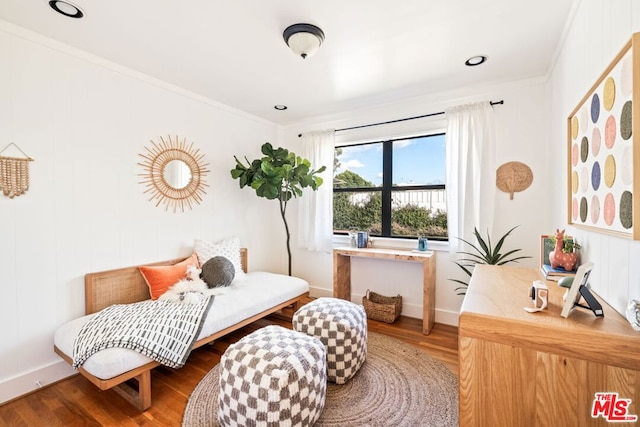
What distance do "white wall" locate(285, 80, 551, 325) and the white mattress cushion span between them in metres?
0.88

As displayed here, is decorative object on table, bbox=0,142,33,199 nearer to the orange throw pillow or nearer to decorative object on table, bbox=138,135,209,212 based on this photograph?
decorative object on table, bbox=138,135,209,212

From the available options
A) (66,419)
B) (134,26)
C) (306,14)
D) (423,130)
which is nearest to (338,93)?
(423,130)

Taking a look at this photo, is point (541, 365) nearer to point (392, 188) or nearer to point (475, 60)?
point (475, 60)

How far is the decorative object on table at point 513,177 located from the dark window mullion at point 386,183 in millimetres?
1146

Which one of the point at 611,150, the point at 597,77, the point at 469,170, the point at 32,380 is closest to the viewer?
the point at 611,150

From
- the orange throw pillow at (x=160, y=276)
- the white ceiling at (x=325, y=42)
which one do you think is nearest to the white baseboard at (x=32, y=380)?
the orange throw pillow at (x=160, y=276)

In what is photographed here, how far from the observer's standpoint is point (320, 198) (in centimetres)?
373

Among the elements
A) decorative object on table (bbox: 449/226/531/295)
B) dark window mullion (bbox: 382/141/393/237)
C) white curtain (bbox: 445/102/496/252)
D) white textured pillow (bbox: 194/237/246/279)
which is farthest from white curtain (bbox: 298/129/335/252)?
decorative object on table (bbox: 449/226/531/295)

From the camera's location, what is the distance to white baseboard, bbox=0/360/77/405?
1871mm

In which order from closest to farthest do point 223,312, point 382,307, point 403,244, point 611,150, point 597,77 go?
point 611,150 → point 597,77 → point 223,312 → point 382,307 → point 403,244

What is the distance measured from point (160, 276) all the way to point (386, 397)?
2.13 metres

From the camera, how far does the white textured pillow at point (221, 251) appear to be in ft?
9.75

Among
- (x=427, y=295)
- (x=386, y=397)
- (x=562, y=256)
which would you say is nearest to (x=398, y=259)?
(x=427, y=295)

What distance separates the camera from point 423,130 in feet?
10.5
